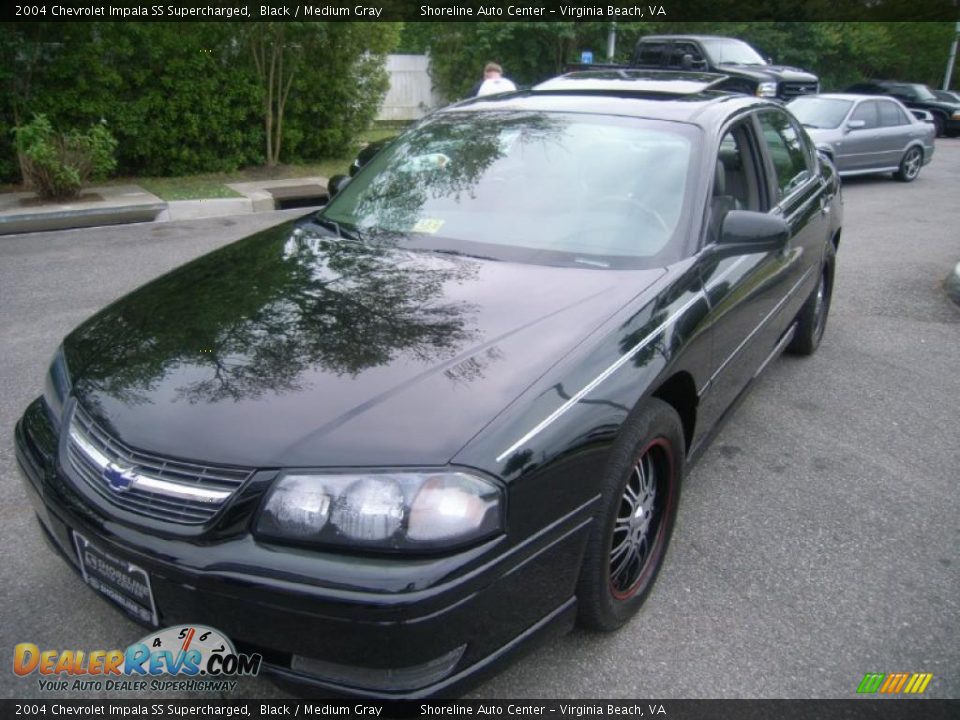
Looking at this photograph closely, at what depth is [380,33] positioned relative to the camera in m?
12.9

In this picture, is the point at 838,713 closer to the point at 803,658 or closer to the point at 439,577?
the point at 803,658

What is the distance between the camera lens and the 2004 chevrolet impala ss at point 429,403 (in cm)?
189

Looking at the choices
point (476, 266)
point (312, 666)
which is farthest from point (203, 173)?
point (312, 666)

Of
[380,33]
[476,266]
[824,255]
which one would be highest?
[380,33]

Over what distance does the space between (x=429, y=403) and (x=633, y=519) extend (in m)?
0.93

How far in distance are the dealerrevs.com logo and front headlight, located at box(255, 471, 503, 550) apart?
1.20 feet

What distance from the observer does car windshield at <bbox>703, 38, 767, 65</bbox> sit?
16.6m

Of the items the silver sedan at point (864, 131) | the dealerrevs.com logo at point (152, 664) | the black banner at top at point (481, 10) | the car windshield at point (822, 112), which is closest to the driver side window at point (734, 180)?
the dealerrevs.com logo at point (152, 664)

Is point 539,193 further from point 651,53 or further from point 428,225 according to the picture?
point 651,53

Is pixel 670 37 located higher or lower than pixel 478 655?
higher

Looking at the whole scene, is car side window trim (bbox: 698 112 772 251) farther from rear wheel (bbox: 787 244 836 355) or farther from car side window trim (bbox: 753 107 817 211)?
rear wheel (bbox: 787 244 836 355)

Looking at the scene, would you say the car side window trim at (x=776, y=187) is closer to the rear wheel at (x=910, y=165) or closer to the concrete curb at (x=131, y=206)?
the concrete curb at (x=131, y=206)

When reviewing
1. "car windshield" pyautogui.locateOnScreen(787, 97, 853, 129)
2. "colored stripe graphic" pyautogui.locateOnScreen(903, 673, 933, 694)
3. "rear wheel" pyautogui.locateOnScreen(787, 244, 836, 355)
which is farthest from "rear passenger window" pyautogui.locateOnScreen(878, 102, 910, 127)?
"colored stripe graphic" pyautogui.locateOnScreen(903, 673, 933, 694)

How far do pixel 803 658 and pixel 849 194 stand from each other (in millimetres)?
12023
